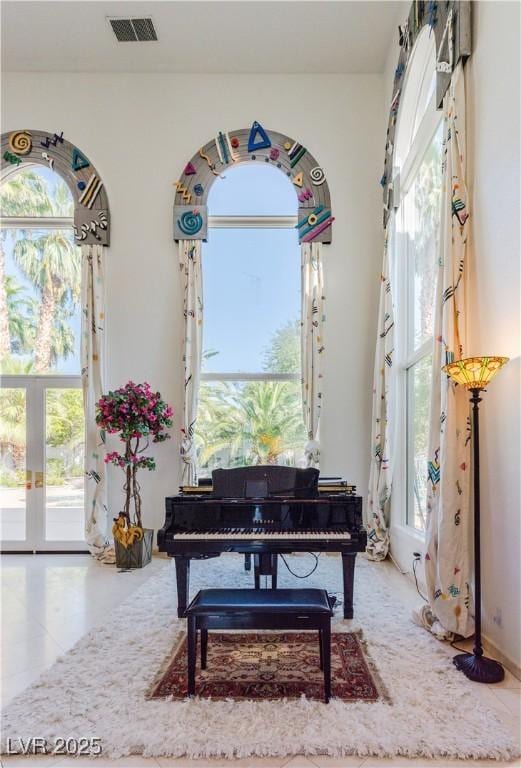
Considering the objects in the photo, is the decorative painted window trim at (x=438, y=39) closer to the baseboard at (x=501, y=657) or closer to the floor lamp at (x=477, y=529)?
the floor lamp at (x=477, y=529)

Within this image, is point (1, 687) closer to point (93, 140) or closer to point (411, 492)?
point (411, 492)

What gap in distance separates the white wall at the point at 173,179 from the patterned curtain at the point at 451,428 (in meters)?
2.45

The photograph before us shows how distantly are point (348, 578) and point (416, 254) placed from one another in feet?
10.3

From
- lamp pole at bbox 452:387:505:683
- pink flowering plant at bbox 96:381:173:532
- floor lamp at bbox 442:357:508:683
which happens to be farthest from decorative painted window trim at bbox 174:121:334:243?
lamp pole at bbox 452:387:505:683

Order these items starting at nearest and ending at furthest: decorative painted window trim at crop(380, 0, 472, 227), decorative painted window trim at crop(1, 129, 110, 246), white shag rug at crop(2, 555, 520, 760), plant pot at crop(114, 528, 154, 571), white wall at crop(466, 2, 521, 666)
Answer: white shag rug at crop(2, 555, 520, 760)
white wall at crop(466, 2, 521, 666)
decorative painted window trim at crop(380, 0, 472, 227)
plant pot at crop(114, 528, 154, 571)
decorative painted window trim at crop(1, 129, 110, 246)

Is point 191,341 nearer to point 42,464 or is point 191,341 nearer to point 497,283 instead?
point 42,464

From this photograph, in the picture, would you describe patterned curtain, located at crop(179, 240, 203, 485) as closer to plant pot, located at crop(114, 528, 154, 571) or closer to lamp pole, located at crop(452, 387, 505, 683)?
plant pot, located at crop(114, 528, 154, 571)

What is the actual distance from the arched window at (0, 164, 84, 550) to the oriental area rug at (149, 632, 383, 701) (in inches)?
133

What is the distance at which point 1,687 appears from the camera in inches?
106

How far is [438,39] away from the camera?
3781 mm

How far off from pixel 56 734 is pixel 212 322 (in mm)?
4531

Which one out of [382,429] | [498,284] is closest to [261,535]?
[498,284]

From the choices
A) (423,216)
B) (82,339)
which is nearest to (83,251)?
(82,339)

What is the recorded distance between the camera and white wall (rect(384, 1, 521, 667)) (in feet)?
9.06
